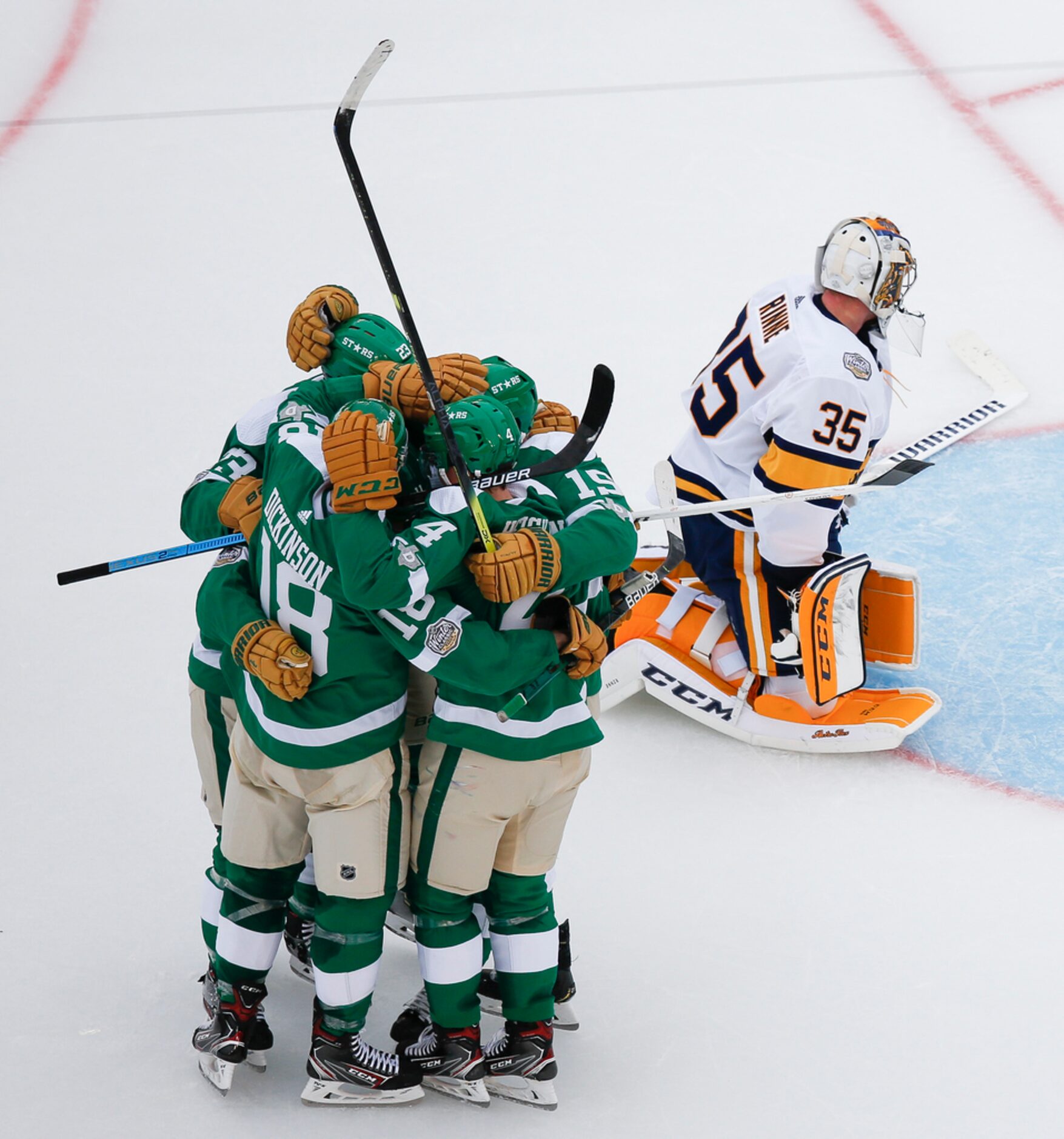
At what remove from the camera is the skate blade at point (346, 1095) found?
8.87 feet

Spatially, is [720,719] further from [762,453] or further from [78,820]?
[78,820]

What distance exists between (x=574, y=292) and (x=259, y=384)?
4.02 ft

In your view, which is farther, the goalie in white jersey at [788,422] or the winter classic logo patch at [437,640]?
the goalie in white jersey at [788,422]

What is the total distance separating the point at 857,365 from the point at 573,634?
4.28 ft

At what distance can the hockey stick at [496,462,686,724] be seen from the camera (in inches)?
98.3

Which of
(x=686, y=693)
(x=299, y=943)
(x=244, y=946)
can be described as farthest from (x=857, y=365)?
(x=244, y=946)

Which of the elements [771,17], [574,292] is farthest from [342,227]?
[771,17]

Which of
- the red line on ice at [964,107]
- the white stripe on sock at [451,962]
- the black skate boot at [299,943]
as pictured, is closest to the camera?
the white stripe on sock at [451,962]

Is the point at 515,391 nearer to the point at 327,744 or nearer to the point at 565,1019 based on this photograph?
the point at 327,744

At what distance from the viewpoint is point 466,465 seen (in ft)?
7.90

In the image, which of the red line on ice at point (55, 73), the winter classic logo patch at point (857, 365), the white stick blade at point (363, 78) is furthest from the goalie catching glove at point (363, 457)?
the red line on ice at point (55, 73)

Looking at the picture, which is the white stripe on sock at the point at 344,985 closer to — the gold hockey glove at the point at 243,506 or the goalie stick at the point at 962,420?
the gold hockey glove at the point at 243,506

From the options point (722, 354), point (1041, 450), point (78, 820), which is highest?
point (722, 354)

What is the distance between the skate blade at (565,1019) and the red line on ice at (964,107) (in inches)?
163
